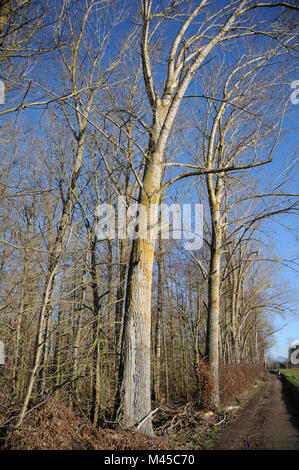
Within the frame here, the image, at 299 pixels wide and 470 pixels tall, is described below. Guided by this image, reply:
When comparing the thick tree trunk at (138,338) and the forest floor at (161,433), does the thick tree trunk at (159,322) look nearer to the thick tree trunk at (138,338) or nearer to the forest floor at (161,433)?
the forest floor at (161,433)

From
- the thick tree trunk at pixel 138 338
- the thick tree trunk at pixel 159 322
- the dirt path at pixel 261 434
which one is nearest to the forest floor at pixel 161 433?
the dirt path at pixel 261 434

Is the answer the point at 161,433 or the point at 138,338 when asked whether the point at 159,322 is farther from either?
the point at 138,338

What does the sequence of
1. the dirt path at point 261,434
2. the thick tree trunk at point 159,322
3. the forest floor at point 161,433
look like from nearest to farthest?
the forest floor at point 161,433
the dirt path at point 261,434
the thick tree trunk at point 159,322

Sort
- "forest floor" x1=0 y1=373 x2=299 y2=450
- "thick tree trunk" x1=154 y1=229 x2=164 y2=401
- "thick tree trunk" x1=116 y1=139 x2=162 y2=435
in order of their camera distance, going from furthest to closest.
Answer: "thick tree trunk" x1=154 y1=229 x2=164 y2=401 → "thick tree trunk" x1=116 y1=139 x2=162 y2=435 → "forest floor" x1=0 y1=373 x2=299 y2=450

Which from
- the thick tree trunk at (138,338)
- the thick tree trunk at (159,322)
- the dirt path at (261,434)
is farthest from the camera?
the thick tree trunk at (159,322)

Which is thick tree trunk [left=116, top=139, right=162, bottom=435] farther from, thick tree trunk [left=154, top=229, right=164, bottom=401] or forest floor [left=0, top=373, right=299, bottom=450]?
thick tree trunk [left=154, top=229, right=164, bottom=401]

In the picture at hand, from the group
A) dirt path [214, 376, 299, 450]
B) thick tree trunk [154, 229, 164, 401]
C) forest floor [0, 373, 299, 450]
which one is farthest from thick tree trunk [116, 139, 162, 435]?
thick tree trunk [154, 229, 164, 401]

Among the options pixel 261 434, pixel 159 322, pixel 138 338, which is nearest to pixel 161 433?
pixel 261 434

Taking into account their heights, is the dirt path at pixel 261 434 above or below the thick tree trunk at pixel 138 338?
below

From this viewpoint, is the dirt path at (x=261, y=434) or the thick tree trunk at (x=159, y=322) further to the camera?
the thick tree trunk at (x=159, y=322)

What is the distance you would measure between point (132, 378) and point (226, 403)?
733cm

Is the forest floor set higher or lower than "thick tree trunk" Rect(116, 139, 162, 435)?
lower

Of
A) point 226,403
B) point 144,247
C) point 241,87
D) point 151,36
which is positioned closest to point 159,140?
point 144,247

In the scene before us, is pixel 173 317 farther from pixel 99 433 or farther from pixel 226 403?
pixel 99 433
